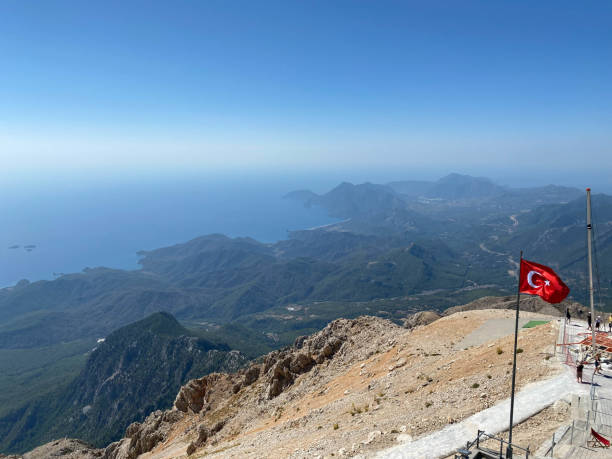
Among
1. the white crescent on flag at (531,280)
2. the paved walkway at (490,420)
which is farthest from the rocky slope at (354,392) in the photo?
the white crescent on flag at (531,280)

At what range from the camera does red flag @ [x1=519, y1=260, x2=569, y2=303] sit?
14.9 meters

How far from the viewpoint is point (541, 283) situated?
15.3 meters

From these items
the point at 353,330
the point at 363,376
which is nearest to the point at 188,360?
the point at 353,330

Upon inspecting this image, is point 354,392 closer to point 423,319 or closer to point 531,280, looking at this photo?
point 531,280

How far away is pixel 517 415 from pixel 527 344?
1012 centimetres

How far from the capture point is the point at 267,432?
27750mm

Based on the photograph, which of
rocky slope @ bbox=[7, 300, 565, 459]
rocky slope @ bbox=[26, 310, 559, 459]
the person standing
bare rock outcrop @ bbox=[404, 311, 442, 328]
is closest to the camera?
the person standing

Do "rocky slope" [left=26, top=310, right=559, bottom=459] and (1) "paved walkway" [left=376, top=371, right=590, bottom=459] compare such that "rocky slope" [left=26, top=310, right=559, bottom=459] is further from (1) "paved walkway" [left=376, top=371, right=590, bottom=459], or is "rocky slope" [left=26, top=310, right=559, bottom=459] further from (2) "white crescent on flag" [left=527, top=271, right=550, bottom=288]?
(2) "white crescent on flag" [left=527, top=271, right=550, bottom=288]

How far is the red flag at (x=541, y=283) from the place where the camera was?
14.9m

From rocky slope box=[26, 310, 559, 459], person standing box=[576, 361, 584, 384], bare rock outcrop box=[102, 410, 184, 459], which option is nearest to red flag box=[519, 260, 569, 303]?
person standing box=[576, 361, 584, 384]

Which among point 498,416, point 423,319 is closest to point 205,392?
point 423,319

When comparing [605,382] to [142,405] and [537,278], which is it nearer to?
[537,278]

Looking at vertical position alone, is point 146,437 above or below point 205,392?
below

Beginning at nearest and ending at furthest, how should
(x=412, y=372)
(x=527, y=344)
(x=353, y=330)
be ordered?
(x=527, y=344)
(x=412, y=372)
(x=353, y=330)
